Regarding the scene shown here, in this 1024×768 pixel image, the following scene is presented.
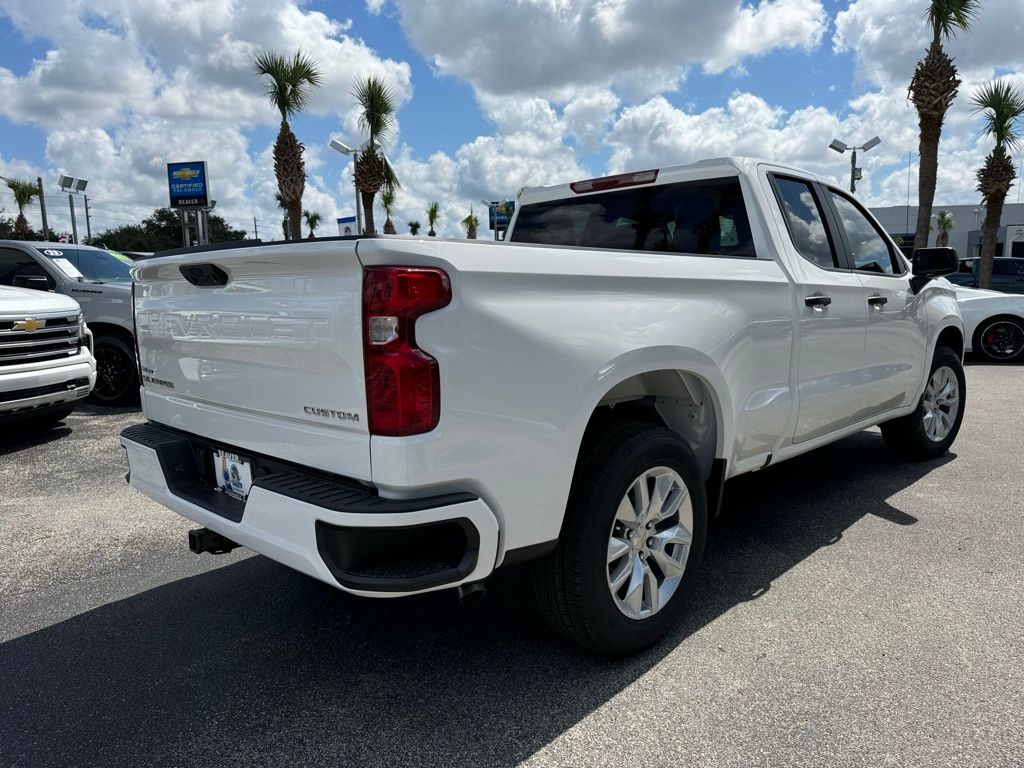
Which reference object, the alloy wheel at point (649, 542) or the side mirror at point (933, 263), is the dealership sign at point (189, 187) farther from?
the alloy wheel at point (649, 542)

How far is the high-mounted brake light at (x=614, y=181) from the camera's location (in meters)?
3.80

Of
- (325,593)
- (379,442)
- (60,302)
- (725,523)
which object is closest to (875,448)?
(725,523)

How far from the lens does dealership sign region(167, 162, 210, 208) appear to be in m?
20.8

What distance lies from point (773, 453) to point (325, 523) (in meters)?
2.27

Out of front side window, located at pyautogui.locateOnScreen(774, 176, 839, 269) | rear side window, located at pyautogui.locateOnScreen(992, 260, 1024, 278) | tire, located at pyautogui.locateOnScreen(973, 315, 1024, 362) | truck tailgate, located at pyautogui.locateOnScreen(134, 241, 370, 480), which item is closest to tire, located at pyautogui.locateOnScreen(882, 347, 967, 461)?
front side window, located at pyautogui.locateOnScreen(774, 176, 839, 269)

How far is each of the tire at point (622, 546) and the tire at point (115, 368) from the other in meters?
7.00

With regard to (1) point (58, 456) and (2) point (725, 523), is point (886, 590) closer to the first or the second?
(2) point (725, 523)

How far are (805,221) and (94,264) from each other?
8145 mm

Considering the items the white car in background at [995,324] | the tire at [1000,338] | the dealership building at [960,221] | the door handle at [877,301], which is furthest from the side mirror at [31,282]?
the dealership building at [960,221]

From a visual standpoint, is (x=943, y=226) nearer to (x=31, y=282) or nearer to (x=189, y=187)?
(x=189, y=187)

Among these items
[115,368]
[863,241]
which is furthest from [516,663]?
[115,368]

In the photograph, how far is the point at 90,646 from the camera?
2939mm

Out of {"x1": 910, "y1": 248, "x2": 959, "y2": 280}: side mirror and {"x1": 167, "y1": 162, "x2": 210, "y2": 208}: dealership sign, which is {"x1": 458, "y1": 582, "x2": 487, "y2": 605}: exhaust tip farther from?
{"x1": 167, "y1": 162, "x2": 210, "y2": 208}: dealership sign

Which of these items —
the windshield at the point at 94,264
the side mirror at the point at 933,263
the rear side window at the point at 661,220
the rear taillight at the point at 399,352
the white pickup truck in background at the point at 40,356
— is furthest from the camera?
the windshield at the point at 94,264
